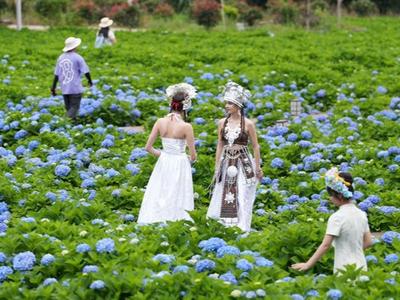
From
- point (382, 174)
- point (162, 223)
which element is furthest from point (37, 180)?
point (382, 174)

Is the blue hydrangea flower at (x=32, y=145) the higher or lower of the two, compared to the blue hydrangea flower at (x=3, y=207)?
lower

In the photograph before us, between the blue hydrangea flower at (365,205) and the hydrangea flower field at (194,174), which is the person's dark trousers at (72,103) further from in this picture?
the blue hydrangea flower at (365,205)

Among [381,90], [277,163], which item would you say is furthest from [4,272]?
[381,90]

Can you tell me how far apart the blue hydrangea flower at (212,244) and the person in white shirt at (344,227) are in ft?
2.67

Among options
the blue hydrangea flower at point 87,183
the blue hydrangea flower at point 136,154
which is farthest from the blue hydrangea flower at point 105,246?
the blue hydrangea flower at point 136,154

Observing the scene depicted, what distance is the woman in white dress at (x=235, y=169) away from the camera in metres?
8.57

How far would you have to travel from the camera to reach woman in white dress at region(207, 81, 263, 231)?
857 centimetres

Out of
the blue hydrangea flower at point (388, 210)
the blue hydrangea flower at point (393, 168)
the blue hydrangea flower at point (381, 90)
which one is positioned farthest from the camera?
the blue hydrangea flower at point (381, 90)

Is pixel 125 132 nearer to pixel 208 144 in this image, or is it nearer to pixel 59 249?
pixel 208 144

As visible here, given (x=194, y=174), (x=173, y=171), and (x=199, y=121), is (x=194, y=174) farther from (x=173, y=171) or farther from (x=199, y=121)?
(x=199, y=121)

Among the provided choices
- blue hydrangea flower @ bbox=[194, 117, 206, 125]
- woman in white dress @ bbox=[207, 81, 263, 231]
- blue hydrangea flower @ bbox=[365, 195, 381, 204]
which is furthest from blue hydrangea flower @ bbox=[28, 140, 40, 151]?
blue hydrangea flower @ bbox=[365, 195, 381, 204]

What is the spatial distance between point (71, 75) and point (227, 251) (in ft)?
22.9

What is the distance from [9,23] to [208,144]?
21.9 m

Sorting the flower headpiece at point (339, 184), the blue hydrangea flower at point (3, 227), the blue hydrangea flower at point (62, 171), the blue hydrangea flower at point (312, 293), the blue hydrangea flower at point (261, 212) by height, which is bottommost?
the blue hydrangea flower at point (261, 212)
